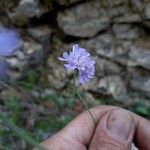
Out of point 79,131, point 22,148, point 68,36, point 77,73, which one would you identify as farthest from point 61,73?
point 77,73

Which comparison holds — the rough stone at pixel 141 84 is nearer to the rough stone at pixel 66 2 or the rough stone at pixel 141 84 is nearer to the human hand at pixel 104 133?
the rough stone at pixel 66 2

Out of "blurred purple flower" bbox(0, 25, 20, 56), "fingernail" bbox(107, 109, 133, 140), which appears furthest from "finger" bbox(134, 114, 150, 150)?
"blurred purple flower" bbox(0, 25, 20, 56)

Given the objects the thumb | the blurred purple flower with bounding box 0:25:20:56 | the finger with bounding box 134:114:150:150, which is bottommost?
the finger with bounding box 134:114:150:150

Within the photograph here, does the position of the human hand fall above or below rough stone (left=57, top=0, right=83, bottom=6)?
above

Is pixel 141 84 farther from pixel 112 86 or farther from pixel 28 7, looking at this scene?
pixel 28 7

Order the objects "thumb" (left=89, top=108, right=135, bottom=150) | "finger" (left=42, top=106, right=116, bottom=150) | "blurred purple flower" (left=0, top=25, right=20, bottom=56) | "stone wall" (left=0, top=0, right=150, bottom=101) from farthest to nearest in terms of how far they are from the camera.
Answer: "stone wall" (left=0, top=0, right=150, bottom=101) → "finger" (left=42, top=106, right=116, bottom=150) → "thumb" (left=89, top=108, right=135, bottom=150) → "blurred purple flower" (left=0, top=25, right=20, bottom=56)

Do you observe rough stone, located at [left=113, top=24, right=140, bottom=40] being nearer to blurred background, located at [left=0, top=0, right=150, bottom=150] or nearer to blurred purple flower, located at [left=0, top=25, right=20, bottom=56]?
blurred background, located at [left=0, top=0, right=150, bottom=150]
